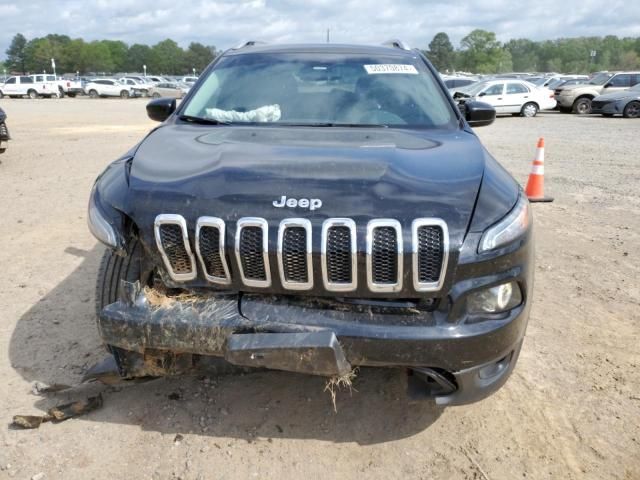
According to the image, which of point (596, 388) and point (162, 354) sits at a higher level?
point (162, 354)

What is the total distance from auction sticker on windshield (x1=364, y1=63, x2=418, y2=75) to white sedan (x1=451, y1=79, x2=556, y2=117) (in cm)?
1833

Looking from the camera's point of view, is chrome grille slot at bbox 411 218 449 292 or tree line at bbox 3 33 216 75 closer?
chrome grille slot at bbox 411 218 449 292

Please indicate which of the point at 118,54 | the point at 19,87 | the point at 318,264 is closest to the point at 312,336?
the point at 318,264

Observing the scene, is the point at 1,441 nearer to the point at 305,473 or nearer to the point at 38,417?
the point at 38,417

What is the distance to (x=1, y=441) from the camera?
265 centimetres

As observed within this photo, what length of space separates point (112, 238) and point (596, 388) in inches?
103

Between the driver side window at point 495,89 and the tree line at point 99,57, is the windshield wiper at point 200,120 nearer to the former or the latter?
the driver side window at point 495,89

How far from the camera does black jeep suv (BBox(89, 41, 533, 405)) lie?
225cm

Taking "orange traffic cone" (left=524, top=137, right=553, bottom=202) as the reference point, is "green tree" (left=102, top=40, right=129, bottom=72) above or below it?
above

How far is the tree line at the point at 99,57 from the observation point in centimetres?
10019

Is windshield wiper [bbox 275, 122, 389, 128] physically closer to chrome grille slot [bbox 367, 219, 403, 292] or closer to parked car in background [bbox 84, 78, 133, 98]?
chrome grille slot [bbox 367, 219, 403, 292]

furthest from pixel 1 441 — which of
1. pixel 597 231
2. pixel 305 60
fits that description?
pixel 597 231

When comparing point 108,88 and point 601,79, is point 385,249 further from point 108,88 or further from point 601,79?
point 108,88

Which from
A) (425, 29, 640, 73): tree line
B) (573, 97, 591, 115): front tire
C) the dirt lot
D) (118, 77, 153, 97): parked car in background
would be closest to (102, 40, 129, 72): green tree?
(425, 29, 640, 73): tree line
